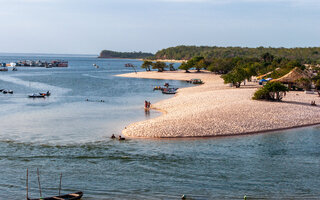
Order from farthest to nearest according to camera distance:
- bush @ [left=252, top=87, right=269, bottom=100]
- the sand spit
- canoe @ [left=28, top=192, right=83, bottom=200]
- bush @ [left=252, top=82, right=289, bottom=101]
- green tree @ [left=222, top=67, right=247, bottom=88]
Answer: green tree @ [left=222, top=67, right=247, bottom=88] < bush @ [left=252, top=87, right=269, bottom=100] < bush @ [left=252, top=82, right=289, bottom=101] < the sand spit < canoe @ [left=28, top=192, right=83, bottom=200]

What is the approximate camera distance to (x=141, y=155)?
29391mm

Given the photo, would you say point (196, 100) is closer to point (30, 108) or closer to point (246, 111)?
point (246, 111)

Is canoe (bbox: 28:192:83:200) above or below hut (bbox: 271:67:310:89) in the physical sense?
below

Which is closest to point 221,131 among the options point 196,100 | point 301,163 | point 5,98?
point 301,163

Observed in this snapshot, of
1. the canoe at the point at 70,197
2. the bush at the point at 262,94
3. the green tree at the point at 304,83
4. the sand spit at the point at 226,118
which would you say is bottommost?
the canoe at the point at 70,197

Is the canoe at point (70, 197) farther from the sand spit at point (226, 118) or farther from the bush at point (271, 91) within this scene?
the bush at point (271, 91)

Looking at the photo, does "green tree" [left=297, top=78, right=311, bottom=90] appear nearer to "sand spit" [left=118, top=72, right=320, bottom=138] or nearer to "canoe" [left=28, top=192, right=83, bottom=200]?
"sand spit" [left=118, top=72, right=320, bottom=138]

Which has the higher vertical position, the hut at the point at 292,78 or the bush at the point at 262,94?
the hut at the point at 292,78

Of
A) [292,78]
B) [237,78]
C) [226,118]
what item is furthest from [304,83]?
[226,118]

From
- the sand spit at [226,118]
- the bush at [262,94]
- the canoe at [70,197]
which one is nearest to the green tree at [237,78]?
the sand spit at [226,118]

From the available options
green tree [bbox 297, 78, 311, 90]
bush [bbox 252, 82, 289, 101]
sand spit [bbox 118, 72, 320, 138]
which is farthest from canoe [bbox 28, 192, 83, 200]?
green tree [bbox 297, 78, 311, 90]

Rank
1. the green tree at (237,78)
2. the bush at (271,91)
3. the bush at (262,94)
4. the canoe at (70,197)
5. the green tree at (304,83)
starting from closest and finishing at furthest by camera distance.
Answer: the canoe at (70,197) < the bush at (271,91) < the bush at (262,94) < the green tree at (304,83) < the green tree at (237,78)

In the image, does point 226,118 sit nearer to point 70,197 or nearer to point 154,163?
point 154,163

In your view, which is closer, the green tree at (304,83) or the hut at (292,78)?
the green tree at (304,83)
